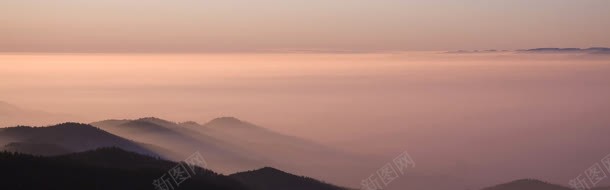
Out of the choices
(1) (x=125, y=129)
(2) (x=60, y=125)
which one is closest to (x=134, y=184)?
(2) (x=60, y=125)

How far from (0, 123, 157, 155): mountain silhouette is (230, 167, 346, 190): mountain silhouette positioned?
44007mm

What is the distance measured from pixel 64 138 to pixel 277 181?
60.1 metres

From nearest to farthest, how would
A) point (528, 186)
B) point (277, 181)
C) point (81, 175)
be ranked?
point (81, 175) < point (277, 181) < point (528, 186)

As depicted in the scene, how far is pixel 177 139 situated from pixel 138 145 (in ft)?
170

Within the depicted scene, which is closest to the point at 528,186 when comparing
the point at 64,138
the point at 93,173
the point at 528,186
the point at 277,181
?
the point at 528,186

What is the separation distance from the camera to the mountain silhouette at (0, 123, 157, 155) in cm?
12481

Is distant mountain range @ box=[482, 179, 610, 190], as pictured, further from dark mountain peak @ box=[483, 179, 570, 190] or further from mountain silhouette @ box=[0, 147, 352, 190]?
mountain silhouette @ box=[0, 147, 352, 190]

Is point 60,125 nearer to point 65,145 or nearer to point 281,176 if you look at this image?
point 65,145

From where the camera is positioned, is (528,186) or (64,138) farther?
(64,138)

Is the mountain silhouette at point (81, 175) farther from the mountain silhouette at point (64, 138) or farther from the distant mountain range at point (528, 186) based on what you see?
the distant mountain range at point (528, 186)

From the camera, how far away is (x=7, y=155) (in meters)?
61.4

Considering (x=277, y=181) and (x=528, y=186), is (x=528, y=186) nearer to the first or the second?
(x=528, y=186)

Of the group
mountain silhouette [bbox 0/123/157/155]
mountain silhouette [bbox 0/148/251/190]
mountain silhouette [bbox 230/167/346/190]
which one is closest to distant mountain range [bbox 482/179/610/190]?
mountain silhouette [bbox 230/167/346/190]

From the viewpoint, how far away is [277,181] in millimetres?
89562
